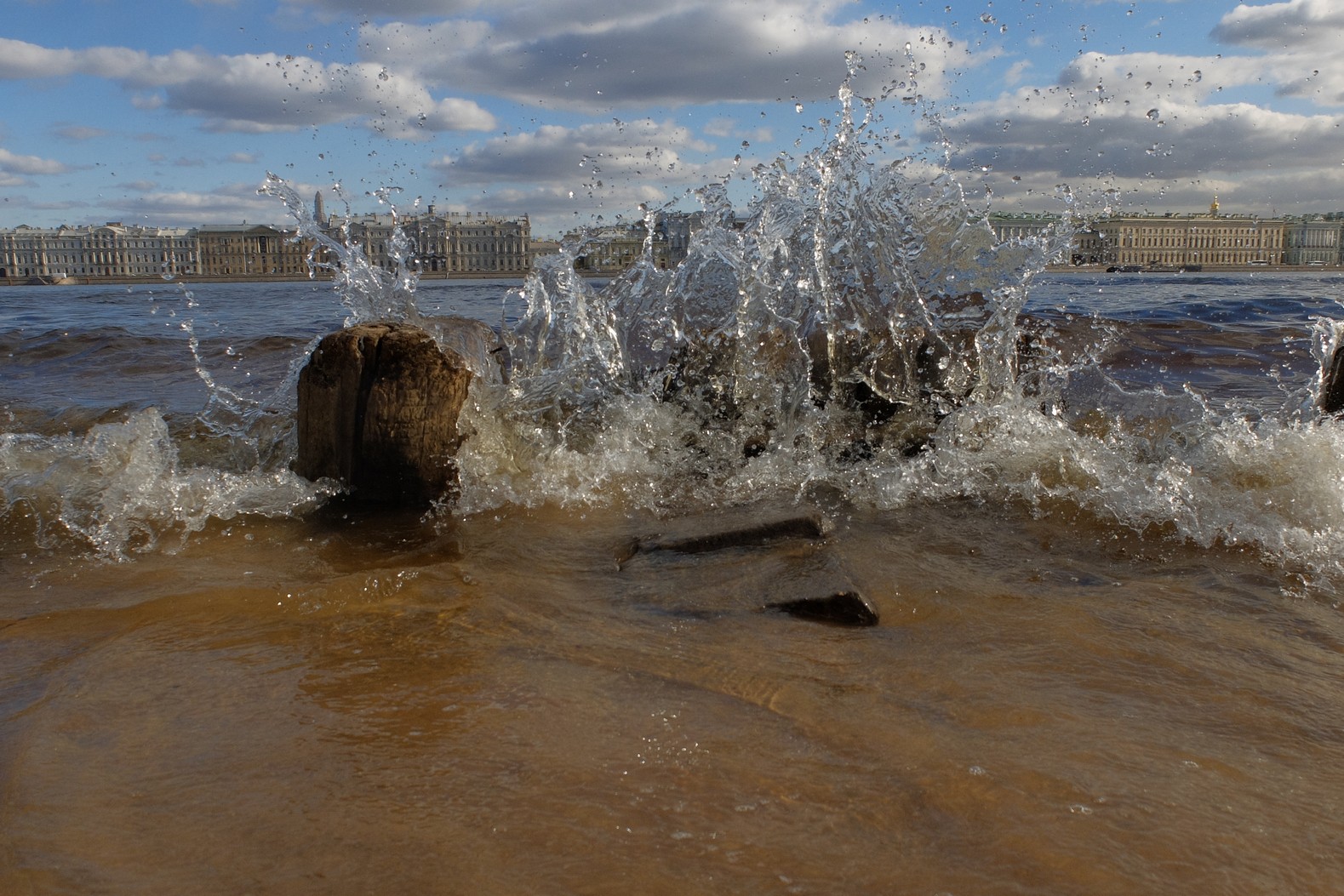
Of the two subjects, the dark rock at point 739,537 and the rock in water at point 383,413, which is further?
the rock in water at point 383,413

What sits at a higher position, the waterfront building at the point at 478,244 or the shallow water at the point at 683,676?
the waterfront building at the point at 478,244

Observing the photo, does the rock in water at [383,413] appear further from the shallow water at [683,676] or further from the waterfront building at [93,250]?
the waterfront building at [93,250]

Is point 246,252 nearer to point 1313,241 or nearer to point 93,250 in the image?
point 93,250

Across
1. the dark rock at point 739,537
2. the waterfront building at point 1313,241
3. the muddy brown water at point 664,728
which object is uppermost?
the waterfront building at point 1313,241

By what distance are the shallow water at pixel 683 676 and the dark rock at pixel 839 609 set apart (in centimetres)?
7

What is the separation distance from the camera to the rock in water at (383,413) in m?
3.05

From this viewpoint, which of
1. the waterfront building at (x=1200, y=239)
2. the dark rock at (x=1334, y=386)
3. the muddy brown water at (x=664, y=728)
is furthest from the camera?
the waterfront building at (x=1200, y=239)

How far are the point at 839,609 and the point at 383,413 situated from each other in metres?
1.73

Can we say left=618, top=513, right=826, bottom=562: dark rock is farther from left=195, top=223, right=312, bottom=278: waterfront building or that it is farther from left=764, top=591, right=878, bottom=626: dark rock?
left=195, top=223, right=312, bottom=278: waterfront building

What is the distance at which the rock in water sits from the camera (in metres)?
3.05

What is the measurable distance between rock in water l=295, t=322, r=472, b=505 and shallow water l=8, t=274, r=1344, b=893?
0.52ft

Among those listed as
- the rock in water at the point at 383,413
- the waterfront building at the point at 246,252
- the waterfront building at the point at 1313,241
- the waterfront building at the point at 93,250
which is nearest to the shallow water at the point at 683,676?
the rock in water at the point at 383,413

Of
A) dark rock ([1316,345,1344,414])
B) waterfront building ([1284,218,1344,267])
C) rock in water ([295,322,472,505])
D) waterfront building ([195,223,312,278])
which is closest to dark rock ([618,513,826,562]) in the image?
rock in water ([295,322,472,505])

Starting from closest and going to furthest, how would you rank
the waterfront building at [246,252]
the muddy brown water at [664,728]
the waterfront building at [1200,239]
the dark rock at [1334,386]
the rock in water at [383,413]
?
the muddy brown water at [664,728]
the rock in water at [383,413]
the dark rock at [1334,386]
the waterfront building at [1200,239]
the waterfront building at [246,252]
